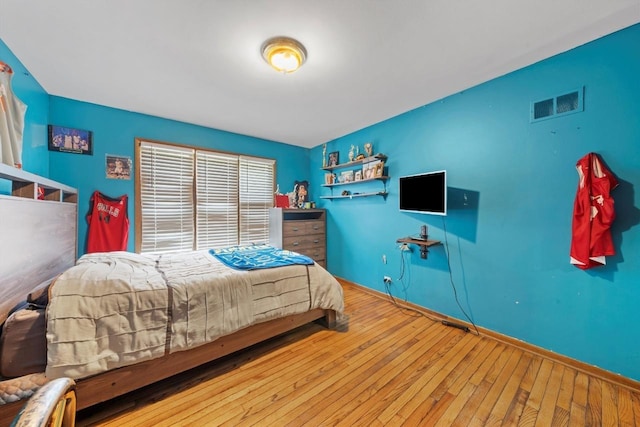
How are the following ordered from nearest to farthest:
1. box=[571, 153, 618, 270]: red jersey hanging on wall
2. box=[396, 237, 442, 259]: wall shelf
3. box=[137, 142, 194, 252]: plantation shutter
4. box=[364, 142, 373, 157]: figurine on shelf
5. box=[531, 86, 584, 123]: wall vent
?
box=[571, 153, 618, 270]: red jersey hanging on wall < box=[531, 86, 584, 123]: wall vent < box=[396, 237, 442, 259]: wall shelf < box=[137, 142, 194, 252]: plantation shutter < box=[364, 142, 373, 157]: figurine on shelf

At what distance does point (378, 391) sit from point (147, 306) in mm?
1699

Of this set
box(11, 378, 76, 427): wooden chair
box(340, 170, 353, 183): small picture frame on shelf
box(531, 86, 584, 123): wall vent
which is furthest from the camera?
box(340, 170, 353, 183): small picture frame on shelf

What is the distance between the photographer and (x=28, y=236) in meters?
1.52

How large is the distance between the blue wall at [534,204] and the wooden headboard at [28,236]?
3450 mm

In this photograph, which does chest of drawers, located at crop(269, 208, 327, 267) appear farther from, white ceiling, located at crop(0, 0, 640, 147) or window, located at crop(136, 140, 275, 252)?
white ceiling, located at crop(0, 0, 640, 147)

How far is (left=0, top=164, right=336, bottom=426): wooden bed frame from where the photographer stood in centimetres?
129

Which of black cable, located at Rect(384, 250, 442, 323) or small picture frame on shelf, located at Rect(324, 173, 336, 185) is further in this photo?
small picture frame on shelf, located at Rect(324, 173, 336, 185)

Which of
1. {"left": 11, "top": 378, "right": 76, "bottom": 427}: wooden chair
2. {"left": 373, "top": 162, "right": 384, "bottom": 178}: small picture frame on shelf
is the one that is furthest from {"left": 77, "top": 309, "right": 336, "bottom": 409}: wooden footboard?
{"left": 373, "top": 162, "right": 384, "bottom": 178}: small picture frame on shelf

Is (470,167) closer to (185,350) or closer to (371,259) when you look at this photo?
(371,259)

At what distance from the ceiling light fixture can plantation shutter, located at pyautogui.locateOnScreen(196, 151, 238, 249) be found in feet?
7.12

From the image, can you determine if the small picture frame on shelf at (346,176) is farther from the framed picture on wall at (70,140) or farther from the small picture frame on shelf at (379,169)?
the framed picture on wall at (70,140)

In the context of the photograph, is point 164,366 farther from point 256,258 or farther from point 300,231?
point 300,231

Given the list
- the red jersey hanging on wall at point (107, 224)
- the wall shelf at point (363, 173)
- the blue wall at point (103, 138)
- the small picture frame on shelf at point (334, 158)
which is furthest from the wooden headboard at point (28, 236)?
the small picture frame on shelf at point (334, 158)

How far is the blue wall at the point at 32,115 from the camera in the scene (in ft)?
6.50
